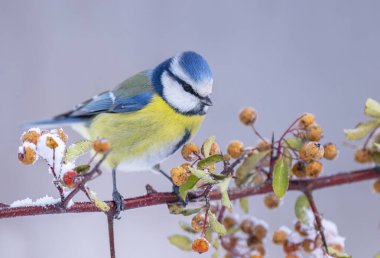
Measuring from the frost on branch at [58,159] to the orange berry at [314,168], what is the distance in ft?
1.32

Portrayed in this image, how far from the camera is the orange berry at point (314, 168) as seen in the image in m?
1.11

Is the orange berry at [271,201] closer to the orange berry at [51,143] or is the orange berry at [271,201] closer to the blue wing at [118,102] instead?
the orange berry at [51,143]

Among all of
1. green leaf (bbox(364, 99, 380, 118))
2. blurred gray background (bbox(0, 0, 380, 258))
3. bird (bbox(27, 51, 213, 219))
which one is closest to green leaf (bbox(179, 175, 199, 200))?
green leaf (bbox(364, 99, 380, 118))

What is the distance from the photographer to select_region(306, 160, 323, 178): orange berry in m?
1.11

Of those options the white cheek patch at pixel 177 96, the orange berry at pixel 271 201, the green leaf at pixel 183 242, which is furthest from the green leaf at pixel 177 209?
the white cheek patch at pixel 177 96

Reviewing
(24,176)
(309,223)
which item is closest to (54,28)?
(24,176)

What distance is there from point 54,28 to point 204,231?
287 centimetres

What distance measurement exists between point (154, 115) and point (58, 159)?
31.4 inches

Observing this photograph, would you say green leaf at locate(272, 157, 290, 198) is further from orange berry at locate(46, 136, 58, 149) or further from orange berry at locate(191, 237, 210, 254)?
orange berry at locate(46, 136, 58, 149)

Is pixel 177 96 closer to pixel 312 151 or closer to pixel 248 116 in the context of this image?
pixel 248 116

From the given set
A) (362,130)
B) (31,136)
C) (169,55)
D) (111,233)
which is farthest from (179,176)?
(169,55)

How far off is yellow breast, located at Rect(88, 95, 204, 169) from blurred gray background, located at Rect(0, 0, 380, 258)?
1313mm

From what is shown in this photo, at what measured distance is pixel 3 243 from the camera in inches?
110

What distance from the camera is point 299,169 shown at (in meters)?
1.15
